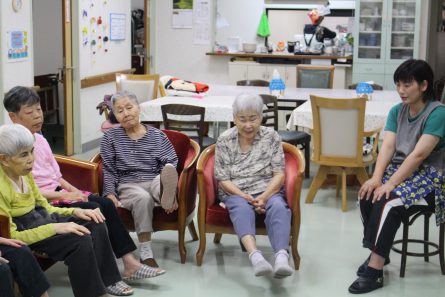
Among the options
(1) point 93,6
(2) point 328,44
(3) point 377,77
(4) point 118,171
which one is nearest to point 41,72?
(1) point 93,6

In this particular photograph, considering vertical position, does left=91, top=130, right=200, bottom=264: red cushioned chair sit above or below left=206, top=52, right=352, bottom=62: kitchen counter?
below

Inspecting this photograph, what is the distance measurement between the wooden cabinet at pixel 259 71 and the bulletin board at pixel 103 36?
1.69 meters

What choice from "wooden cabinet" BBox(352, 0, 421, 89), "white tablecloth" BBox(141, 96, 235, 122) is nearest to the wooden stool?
"white tablecloth" BBox(141, 96, 235, 122)

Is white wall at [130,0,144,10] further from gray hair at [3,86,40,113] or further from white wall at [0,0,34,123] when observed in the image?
gray hair at [3,86,40,113]

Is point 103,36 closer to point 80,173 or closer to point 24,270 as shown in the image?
Result: point 80,173

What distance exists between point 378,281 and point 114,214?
1.47 meters

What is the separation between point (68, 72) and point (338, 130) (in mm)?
3231

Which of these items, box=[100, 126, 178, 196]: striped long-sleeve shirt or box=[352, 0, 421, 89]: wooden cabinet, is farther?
box=[352, 0, 421, 89]: wooden cabinet

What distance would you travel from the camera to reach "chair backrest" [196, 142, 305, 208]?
3891 mm

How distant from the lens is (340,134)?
209 inches

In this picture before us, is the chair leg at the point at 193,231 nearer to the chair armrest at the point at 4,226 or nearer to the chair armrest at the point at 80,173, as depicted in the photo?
the chair armrest at the point at 80,173

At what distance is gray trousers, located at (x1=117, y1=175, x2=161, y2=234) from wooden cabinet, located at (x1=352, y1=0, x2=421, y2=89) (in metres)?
6.43

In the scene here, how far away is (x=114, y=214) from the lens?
12.0ft

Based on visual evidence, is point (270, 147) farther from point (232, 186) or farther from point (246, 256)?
point (246, 256)
